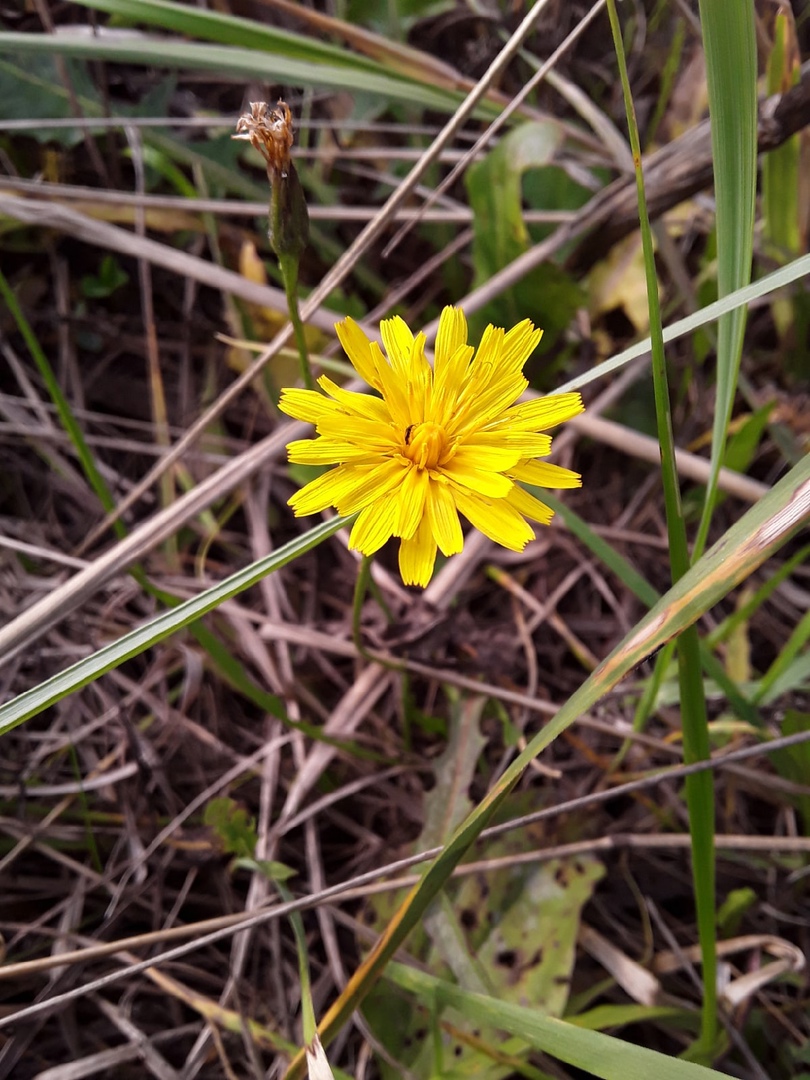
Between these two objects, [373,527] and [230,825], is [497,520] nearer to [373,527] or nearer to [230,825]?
[373,527]

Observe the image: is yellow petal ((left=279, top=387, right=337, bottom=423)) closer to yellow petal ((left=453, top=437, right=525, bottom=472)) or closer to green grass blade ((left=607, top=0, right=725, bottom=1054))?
yellow petal ((left=453, top=437, right=525, bottom=472))

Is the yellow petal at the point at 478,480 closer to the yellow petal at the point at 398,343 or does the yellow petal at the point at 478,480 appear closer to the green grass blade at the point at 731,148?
the yellow petal at the point at 398,343

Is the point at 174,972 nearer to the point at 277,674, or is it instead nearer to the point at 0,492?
the point at 277,674

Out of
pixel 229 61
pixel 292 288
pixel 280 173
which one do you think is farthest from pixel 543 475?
pixel 229 61

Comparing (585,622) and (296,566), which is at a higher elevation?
(296,566)

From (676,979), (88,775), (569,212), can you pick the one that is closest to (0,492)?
(88,775)

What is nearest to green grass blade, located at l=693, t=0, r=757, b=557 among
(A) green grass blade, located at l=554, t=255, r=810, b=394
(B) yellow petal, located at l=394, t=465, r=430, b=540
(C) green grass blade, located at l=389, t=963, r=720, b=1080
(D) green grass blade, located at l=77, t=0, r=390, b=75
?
(A) green grass blade, located at l=554, t=255, r=810, b=394
